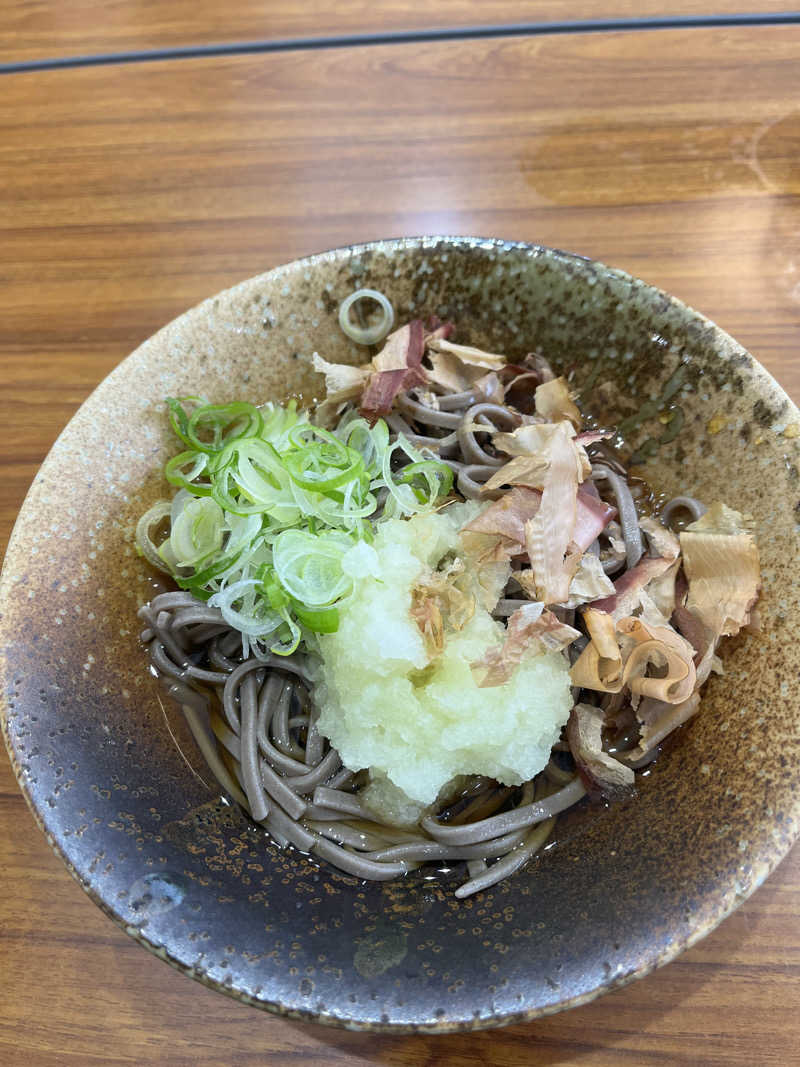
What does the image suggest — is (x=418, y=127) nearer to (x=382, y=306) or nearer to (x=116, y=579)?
(x=382, y=306)

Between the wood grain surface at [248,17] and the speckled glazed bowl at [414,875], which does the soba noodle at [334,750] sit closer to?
the speckled glazed bowl at [414,875]

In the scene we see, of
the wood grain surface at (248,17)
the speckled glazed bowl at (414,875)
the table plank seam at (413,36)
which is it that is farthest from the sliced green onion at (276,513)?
the wood grain surface at (248,17)

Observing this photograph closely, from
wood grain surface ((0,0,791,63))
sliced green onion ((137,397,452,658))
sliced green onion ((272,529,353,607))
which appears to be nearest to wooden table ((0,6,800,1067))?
wood grain surface ((0,0,791,63))

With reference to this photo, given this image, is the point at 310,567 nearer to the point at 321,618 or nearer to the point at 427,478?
the point at 321,618

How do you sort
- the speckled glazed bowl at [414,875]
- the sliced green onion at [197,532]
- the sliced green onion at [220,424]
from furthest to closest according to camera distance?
the sliced green onion at [220,424] < the sliced green onion at [197,532] < the speckled glazed bowl at [414,875]

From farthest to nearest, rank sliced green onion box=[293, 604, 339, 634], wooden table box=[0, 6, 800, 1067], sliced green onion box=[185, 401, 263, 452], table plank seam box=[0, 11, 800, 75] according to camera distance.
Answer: table plank seam box=[0, 11, 800, 75], wooden table box=[0, 6, 800, 1067], sliced green onion box=[185, 401, 263, 452], sliced green onion box=[293, 604, 339, 634]

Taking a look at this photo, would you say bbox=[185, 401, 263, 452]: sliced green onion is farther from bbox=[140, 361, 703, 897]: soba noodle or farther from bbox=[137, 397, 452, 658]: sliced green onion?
bbox=[140, 361, 703, 897]: soba noodle
